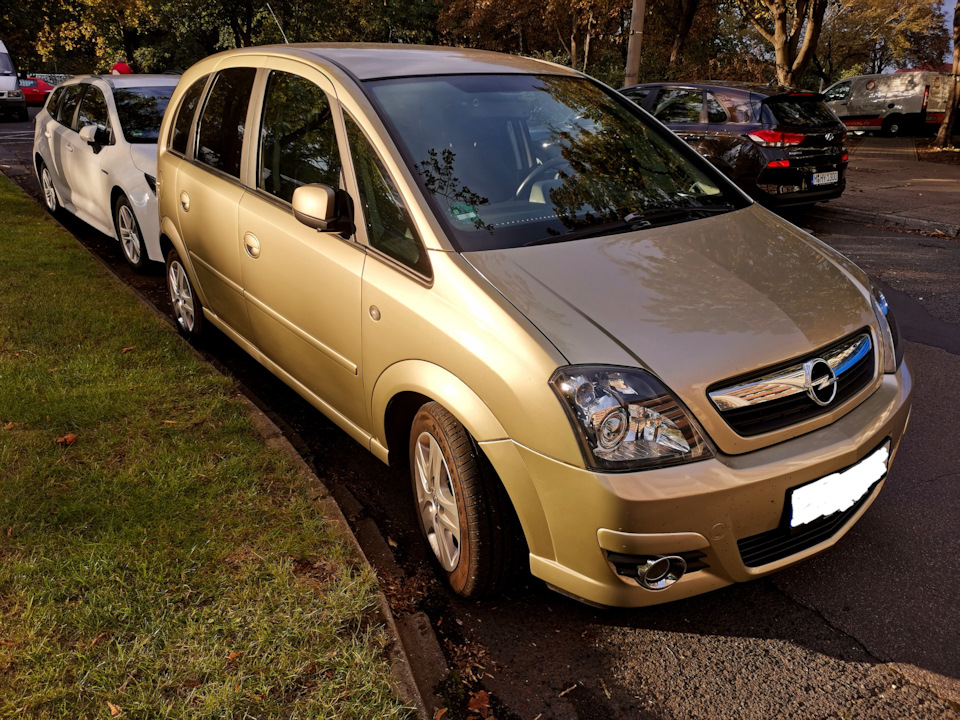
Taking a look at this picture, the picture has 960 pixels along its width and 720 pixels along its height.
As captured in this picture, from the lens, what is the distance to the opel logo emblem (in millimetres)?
2621

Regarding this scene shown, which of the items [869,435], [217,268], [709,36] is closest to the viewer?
[869,435]

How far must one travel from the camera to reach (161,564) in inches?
115

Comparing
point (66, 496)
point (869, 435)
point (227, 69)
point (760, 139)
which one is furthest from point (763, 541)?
point (760, 139)

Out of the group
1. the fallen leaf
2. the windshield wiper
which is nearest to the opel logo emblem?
the windshield wiper

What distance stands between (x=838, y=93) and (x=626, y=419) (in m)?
27.1

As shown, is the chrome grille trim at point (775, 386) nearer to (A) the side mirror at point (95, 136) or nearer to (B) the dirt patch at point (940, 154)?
(A) the side mirror at point (95, 136)

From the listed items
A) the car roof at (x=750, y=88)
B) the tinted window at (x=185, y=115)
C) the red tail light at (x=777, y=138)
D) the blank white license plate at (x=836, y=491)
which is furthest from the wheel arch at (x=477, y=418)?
the car roof at (x=750, y=88)

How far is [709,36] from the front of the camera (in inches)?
1412

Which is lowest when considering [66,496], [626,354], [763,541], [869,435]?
[66,496]

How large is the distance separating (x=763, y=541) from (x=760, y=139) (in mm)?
7701

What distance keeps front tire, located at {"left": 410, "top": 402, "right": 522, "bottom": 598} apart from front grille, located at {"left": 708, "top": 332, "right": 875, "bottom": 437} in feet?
2.49

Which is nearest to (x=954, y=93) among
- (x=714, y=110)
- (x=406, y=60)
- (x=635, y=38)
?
(x=635, y=38)

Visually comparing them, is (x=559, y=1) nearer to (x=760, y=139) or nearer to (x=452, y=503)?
(x=760, y=139)

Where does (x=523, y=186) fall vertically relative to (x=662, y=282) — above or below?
above
